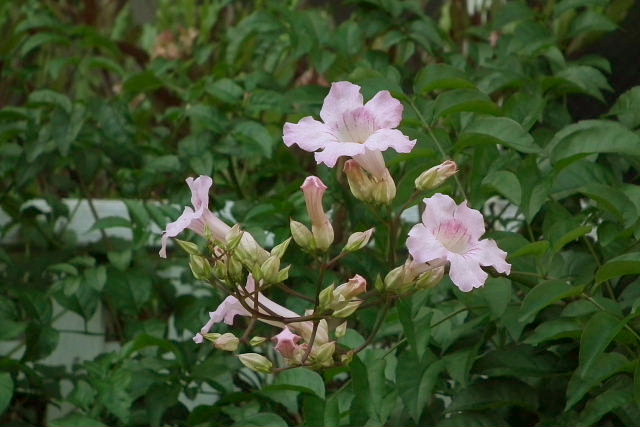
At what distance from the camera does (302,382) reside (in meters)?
1.15

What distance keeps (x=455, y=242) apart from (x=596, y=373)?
256 millimetres

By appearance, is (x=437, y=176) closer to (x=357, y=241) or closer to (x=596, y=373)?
(x=357, y=241)

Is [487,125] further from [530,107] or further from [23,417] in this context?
[23,417]

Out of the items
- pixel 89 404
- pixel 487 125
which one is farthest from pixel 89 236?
pixel 487 125

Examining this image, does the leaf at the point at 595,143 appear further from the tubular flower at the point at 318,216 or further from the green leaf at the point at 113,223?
the green leaf at the point at 113,223

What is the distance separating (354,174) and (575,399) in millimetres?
317

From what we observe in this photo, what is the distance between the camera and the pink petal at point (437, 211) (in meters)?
0.80

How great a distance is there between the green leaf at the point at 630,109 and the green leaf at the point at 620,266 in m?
0.31

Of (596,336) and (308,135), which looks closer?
(308,135)

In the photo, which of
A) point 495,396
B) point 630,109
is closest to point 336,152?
point 495,396

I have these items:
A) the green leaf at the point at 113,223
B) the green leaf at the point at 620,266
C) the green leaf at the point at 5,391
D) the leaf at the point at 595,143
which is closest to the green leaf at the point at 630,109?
the leaf at the point at 595,143

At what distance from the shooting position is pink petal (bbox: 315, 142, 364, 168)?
2.58 feet

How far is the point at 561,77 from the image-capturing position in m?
1.34

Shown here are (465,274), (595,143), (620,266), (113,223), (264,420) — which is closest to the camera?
(465,274)
